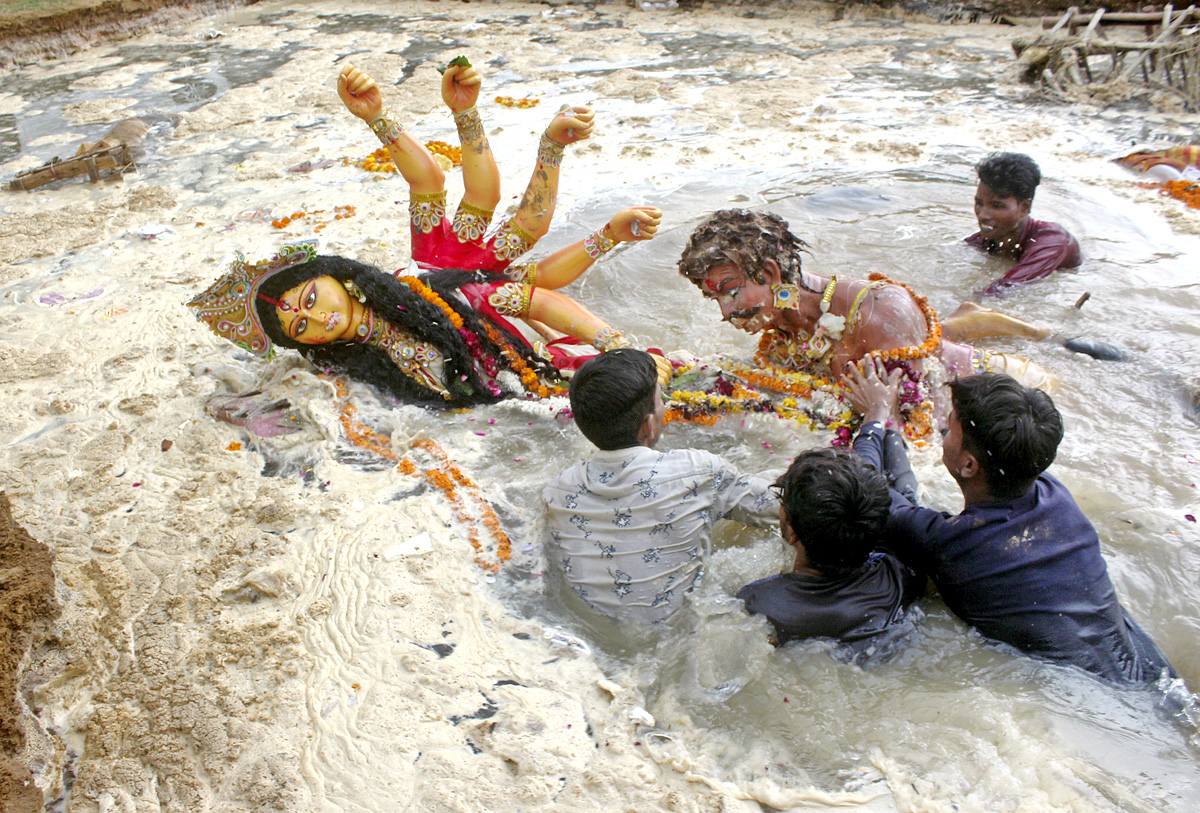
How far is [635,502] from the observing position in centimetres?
230

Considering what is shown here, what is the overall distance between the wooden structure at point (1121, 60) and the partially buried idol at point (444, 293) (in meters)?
5.02

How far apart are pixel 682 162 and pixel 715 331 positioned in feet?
6.86

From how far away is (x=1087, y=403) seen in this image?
11.1 feet

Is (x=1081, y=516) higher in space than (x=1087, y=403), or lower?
higher

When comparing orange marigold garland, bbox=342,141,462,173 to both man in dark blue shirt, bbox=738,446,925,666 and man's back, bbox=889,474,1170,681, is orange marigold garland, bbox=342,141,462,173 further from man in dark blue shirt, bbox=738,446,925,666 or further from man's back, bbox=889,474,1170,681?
man's back, bbox=889,474,1170,681

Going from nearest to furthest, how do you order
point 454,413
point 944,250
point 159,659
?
point 159,659
point 454,413
point 944,250

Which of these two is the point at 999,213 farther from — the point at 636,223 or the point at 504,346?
the point at 504,346

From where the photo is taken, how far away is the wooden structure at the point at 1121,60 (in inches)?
238

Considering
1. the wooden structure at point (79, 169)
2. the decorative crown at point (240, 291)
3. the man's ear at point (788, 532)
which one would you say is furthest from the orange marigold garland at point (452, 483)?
the wooden structure at point (79, 169)

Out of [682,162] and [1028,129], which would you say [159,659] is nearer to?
[682,162]

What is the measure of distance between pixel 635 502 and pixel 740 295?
1.13 meters

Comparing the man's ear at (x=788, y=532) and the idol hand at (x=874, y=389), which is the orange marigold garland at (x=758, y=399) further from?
the man's ear at (x=788, y=532)

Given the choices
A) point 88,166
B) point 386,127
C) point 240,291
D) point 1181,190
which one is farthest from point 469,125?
point 1181,190

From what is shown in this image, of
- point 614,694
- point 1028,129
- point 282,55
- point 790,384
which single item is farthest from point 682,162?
point 282,55
